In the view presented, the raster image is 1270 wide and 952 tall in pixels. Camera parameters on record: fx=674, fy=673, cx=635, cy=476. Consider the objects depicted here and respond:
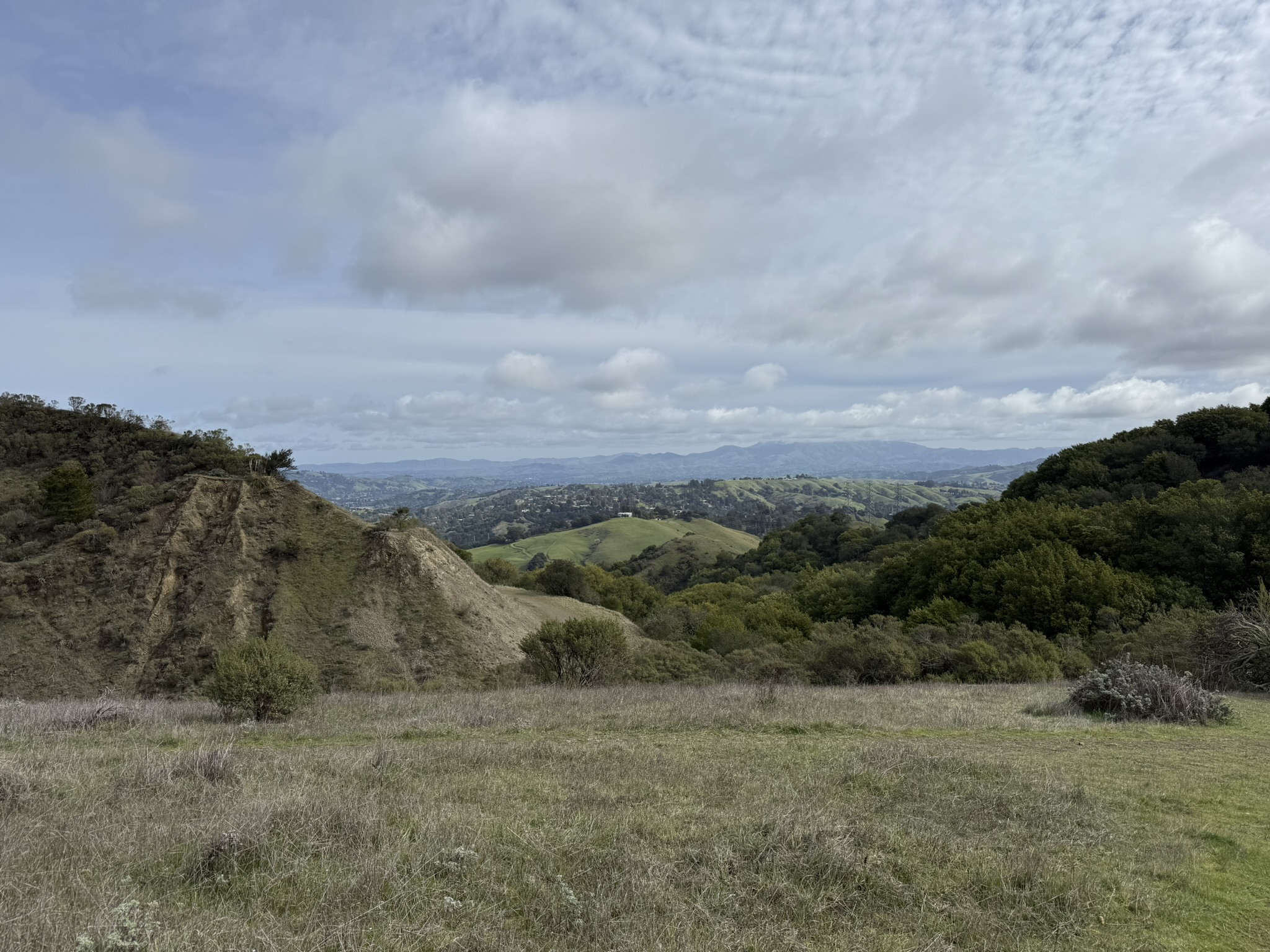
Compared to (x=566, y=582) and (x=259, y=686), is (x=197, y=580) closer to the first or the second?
(x=259, y=686)

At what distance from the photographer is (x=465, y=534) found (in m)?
165

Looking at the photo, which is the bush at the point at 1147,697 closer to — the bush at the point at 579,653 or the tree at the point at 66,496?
the bush at the point at 579,653

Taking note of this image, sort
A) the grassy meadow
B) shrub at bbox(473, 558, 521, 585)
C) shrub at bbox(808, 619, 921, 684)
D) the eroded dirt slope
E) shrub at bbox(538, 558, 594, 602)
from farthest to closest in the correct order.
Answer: shrub at bbox(473, 558, 521, 585), shrub at bbox(538, 558, 594, 602), the eroded dirt slope, shrub at bbox(808, 619, 921, 684), the grassy meadow

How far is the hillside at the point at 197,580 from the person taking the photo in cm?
2311

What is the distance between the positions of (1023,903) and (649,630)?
30.2 meters

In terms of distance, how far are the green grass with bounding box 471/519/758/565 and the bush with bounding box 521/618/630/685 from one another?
74.8 meters

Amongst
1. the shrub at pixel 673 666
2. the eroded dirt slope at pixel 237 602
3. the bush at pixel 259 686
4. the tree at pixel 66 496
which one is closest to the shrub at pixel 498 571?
the eroded dirt slope at pixel 237 602

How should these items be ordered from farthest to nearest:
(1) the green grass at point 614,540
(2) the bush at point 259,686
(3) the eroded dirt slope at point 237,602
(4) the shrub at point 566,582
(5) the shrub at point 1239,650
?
(1) the green grass at point 614,540 < (4) the shrub at point 566,582 < (3) the eroded dirt slope at point 237,602 < (5) the shrub at point 1239,650 < (2) the bush at point 259,686

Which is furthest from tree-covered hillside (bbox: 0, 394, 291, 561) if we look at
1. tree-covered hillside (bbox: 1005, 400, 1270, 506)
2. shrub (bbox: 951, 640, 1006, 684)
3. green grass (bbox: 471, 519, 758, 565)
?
green grass (bbox: 471, 519, 758, 565)

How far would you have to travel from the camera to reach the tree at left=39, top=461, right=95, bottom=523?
2705 centimetres

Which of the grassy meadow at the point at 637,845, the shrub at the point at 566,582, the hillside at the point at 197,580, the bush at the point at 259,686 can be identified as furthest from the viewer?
the shrub at the point at 566,582

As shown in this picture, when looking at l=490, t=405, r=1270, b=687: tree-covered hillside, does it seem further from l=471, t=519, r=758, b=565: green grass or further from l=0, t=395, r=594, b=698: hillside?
l=471, t=519, r=758, b=565: green grass

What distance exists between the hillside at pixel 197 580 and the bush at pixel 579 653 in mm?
3867

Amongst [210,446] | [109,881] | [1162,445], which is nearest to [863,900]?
[109,881]
